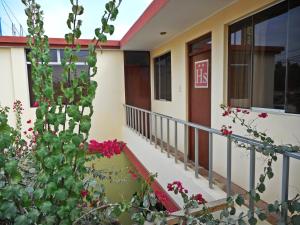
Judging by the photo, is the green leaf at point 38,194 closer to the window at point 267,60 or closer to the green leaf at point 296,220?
the green leaf at point 296,220

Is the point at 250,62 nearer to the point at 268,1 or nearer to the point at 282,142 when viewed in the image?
the point at 268,1

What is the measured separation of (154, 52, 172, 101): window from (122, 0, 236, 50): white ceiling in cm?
50

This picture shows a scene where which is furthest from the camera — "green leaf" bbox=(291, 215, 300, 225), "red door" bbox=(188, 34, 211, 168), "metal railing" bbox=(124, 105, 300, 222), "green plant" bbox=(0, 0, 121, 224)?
"red door" bbox=(188, 34, 211, 168)

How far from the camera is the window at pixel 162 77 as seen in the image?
16.6 feet

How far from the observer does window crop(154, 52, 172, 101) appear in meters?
5.05

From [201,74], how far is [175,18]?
3.12 feet

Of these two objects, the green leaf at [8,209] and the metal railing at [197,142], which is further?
the metal railing at [197,142]

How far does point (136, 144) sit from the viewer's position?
4.99 metres

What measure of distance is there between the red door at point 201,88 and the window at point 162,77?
0.96 meters

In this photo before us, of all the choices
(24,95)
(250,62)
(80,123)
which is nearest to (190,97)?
(250,62)

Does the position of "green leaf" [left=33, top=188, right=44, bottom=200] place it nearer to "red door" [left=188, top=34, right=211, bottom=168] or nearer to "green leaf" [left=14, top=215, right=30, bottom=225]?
"green leaf" [left=14, top=215, right=30, bottom=225]

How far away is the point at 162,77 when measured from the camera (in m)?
5.47

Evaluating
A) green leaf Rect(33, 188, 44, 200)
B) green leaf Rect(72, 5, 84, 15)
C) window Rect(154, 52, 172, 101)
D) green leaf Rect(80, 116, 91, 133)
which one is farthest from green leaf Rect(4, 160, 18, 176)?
window Rect(154, 52, 172, 101)

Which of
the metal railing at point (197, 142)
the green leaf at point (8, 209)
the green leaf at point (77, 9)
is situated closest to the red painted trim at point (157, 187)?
the metal railing at point (197, 142)
